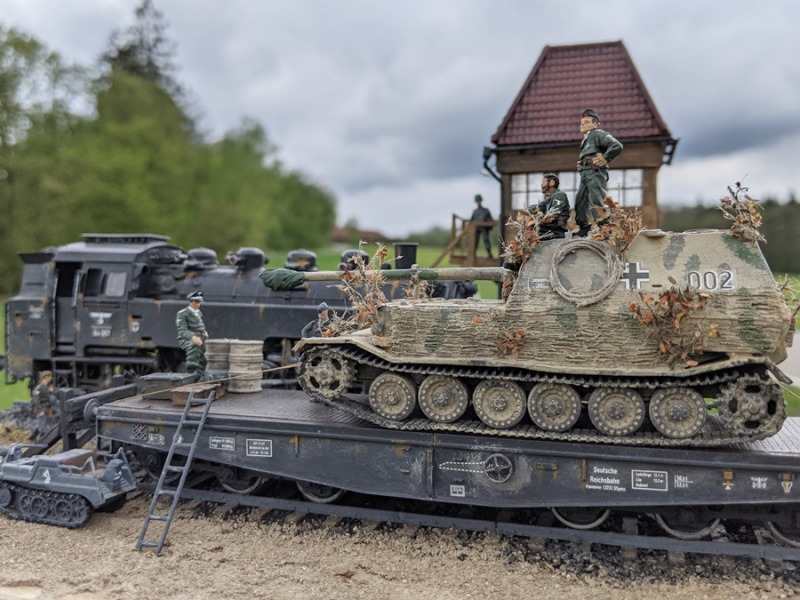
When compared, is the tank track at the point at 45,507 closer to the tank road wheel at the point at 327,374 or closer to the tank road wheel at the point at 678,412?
the tank road wheel at the point at 327,374

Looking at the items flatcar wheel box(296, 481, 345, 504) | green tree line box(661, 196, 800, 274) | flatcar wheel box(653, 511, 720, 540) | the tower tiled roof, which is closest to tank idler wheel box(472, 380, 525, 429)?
flatcar wheel box(653, 511, 720, 540)

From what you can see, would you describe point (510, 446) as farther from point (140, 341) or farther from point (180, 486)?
point (140, 341)

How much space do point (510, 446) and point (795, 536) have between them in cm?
291

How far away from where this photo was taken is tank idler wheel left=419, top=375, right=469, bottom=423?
22.1ft

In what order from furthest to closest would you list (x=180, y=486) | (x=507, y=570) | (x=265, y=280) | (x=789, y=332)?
(x=265, y=280), (x=180, y=486), (x=507, y=570), (x=789, y=332)

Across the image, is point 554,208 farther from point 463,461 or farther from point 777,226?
point 777,226

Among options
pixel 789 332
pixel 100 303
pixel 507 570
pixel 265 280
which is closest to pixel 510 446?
pixel 507 570

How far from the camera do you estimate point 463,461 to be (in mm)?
6828

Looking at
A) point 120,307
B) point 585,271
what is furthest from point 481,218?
point 585,271

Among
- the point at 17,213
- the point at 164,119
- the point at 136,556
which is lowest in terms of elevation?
the point at 136,556

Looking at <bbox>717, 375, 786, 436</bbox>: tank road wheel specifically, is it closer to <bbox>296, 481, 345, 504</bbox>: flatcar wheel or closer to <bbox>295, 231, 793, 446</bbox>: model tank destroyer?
<bbox>295, 231, 793, 446</bbox>: model tank destroyer

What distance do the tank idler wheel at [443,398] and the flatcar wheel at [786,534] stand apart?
3.22 meters

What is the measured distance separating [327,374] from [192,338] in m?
3.07

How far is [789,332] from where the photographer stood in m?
6.16
